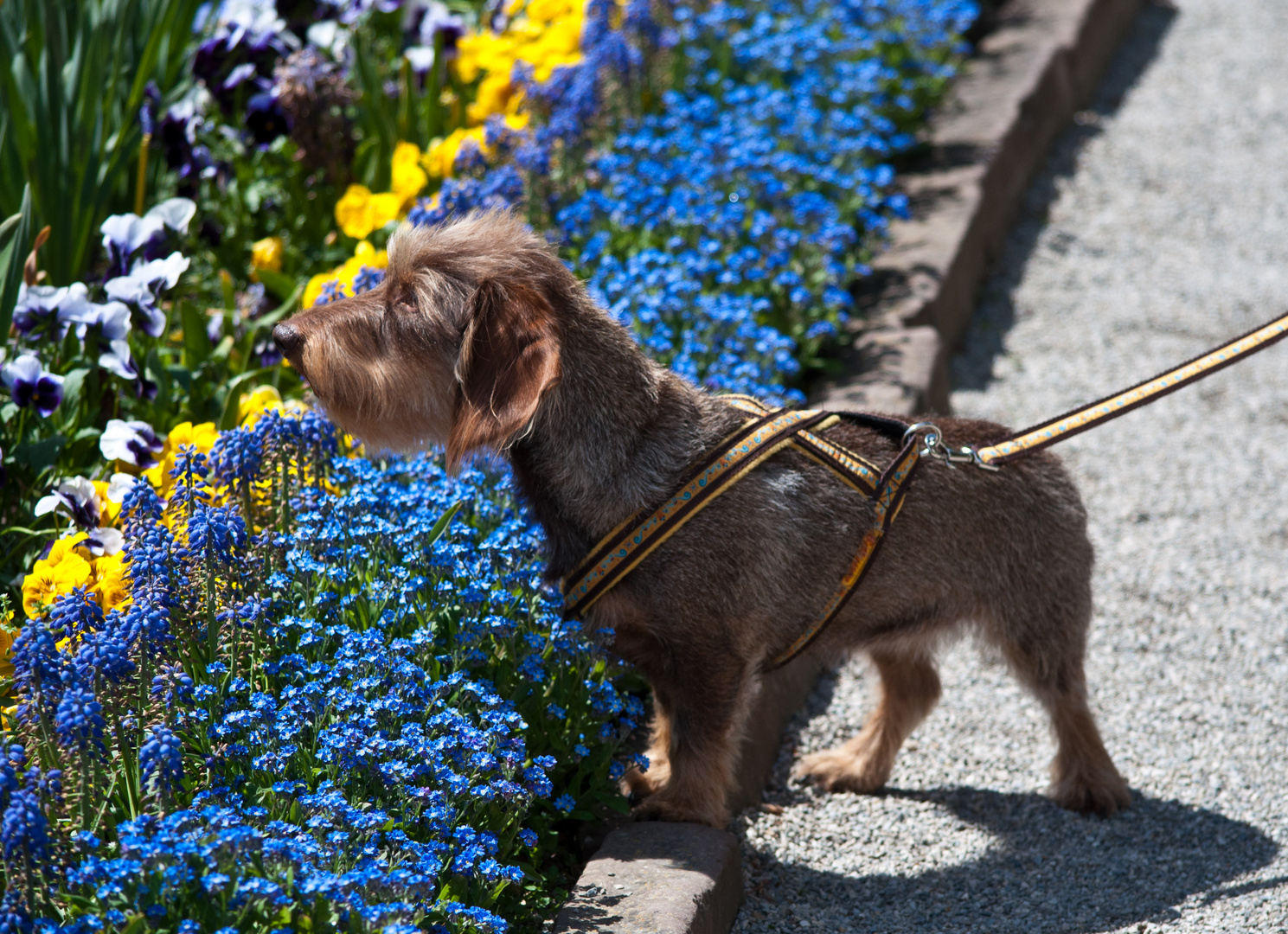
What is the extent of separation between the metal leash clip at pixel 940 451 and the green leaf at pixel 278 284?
247 centimetres

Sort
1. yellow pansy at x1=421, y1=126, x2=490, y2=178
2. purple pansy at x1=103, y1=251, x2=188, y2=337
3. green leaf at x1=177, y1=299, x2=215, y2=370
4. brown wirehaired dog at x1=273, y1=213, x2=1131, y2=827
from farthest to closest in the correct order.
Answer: yellow pansy at x1=421, y1=126, x2=490, y2=178
green leaf at x1=177, y1=299, x2=215, y2=370
purple pansy at x1=103, y1=251, x2=188, y2=337
brown wirehaired dog at x1=273, y1=213, x2=1131, y2=827

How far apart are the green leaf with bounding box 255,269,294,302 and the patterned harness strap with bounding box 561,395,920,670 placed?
2.12 m

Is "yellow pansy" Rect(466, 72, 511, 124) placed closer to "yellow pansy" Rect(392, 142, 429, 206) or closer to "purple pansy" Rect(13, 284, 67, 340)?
"yellow pansy" Rect(392, 142, 429, 206)

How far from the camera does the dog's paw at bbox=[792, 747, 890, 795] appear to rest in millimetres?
3645

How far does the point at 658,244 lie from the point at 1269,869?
306 centimetres

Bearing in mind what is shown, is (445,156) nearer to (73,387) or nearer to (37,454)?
(73,387)

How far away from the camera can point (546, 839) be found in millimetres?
3004

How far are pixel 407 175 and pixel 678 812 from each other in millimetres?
2985

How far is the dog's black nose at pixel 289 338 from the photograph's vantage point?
117 inches

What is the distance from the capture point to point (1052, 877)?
10.9ft

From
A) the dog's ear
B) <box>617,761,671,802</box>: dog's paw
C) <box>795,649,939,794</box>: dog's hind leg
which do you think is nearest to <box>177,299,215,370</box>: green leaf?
the dog's ear

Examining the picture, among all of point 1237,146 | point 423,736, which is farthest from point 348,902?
point 1237,146

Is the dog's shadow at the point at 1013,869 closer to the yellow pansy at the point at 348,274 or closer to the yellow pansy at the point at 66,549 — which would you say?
the yellow pansy at the point at 66,549

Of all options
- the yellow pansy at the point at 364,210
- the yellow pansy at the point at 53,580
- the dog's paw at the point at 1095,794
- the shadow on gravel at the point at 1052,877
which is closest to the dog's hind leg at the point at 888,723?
the shadow on gravel at the point at 1052,877
